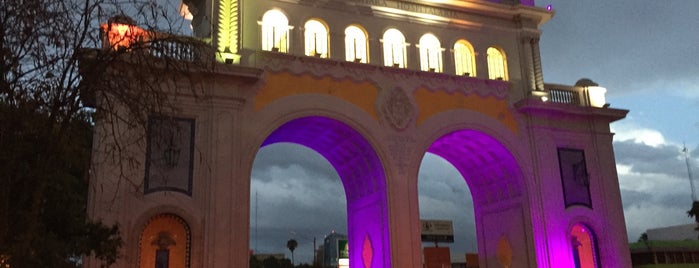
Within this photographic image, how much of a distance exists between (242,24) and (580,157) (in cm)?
1261

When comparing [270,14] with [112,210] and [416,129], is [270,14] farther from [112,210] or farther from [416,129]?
[112,210]

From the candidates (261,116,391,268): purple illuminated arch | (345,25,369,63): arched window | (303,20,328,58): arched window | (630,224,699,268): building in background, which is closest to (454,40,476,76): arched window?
(345,25,369,63): arched window

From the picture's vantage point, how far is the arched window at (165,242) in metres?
17.4

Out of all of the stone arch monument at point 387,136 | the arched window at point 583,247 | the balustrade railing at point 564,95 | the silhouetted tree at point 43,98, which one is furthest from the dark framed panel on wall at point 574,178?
the silhouetted tree at point 43,98

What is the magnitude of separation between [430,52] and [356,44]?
2766 millimetres

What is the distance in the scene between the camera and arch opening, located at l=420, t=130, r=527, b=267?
22141 millimetres

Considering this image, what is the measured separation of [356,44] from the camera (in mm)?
21188

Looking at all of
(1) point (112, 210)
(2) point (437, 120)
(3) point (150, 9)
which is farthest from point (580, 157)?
(3) point (150, 9)

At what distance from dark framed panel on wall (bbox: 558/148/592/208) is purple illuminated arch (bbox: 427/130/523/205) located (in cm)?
172

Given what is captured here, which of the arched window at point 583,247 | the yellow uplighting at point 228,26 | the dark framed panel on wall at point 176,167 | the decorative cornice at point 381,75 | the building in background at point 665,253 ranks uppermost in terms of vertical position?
the yellow uplighting at point 228,26

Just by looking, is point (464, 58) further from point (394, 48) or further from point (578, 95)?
point (578, 95)

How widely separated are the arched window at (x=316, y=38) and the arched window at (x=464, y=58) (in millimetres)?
4785

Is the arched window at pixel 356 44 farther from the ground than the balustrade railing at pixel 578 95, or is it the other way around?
the arched window at pixel 356 44

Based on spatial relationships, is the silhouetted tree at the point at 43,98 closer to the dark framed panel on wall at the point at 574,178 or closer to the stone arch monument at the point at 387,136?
the stone arch monument at the point at 387,136
